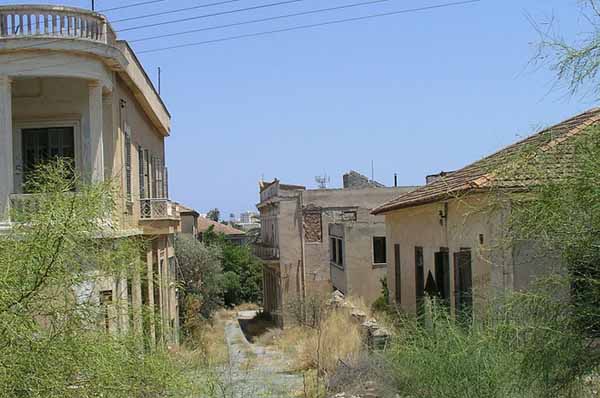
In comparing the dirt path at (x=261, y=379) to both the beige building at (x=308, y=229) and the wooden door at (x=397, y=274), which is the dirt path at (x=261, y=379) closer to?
the wooden door at (x=397, y=274)

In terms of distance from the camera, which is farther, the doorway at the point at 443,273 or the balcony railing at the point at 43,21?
the doorway at the point at 443,273

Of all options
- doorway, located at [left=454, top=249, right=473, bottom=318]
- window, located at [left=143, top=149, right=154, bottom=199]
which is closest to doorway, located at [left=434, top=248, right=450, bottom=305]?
doorway, located at [left=454, top=249, right=473, bottom=318]

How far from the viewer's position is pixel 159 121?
25766 mm

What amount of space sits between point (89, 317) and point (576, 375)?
3758 mm

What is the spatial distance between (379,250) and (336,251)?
10.7 feet

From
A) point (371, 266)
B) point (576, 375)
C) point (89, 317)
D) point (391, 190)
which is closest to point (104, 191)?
point (89, 317)

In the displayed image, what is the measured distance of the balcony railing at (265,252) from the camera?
44.9 meters

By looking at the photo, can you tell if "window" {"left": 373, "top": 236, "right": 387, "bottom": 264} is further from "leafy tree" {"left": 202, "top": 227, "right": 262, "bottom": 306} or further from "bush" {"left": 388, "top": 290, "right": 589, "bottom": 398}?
"leafy tree" {"left": 202, "top": 227, "right": 262, "bottom": 306}

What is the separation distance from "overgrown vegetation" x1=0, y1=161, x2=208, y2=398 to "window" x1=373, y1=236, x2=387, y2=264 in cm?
2862

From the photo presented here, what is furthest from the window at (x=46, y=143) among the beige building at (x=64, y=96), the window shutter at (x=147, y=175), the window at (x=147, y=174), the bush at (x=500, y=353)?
the bush at (x=500, y=353)

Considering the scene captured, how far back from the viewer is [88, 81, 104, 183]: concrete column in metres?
15.7

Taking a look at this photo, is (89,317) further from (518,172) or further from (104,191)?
(518,172)

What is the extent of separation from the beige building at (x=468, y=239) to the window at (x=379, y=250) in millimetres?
8493

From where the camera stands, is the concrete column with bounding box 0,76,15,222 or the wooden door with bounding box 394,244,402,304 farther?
the wooden door with bounding box 394,244,402,304
